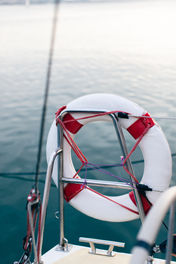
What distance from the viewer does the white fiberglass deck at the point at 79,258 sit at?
5.63ft

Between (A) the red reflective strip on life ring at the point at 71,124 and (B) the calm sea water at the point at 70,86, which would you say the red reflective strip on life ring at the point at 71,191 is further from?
(B) the calm sea water at the point at 70,86

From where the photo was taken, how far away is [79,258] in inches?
69.2

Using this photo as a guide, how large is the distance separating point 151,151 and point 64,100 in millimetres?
3876

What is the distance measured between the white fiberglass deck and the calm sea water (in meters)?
0.49

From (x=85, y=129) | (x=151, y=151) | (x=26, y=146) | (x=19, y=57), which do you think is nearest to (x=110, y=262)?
(x=151, y=151)

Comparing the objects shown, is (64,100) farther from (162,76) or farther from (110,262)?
(110,262)

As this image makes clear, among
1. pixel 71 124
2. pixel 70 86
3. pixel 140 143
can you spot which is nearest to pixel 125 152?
pixel 140 143

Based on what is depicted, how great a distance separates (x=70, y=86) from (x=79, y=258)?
4.99 metres

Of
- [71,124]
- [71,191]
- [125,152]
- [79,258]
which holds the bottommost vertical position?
[79,258]

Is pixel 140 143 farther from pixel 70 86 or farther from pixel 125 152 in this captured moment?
pixel 70 86

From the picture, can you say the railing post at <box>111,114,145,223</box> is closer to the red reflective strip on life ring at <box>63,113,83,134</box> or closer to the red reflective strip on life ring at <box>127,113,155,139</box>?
the red reflective strip on life ring at <box>127,113,155,139</box>

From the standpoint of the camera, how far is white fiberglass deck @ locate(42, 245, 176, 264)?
67.6 inches

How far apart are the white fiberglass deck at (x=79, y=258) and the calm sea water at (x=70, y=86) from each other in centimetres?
49

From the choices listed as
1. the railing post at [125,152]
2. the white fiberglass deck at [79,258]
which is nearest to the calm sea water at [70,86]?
the white fiberglass deck at [79,258]
